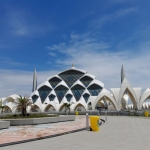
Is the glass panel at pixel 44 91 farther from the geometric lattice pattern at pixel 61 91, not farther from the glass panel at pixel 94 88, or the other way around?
the glass panel at pixel 94 88

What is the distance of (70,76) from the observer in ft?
261

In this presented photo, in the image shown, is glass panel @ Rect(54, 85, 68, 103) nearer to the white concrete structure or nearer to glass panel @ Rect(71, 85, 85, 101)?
the white concrete structure

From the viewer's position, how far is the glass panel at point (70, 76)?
7619 cm

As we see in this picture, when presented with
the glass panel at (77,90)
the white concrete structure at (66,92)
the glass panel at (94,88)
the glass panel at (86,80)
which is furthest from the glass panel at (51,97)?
the glass panel at (94,88)

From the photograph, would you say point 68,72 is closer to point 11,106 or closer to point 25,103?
point 11,106

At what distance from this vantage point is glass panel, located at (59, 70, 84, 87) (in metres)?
76.2

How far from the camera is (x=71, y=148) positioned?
6902 mm

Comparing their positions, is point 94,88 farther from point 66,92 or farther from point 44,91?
point 44,91

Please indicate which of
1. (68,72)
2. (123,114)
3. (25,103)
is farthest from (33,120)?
(68,72)

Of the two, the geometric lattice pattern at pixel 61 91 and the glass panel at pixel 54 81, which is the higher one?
the glass panel at pixel 54 81

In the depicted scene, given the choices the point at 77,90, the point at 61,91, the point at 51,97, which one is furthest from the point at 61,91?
the point at 77,90

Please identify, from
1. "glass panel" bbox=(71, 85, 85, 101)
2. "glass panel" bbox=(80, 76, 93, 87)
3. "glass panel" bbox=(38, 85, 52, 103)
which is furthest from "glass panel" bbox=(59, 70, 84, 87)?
"glass panel" bbox=(38, 85, 52, 103)

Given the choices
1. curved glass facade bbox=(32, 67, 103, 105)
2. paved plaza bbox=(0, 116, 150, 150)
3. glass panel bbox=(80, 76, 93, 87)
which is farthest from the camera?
glass panel bbox=(80, 76, 93, 87)

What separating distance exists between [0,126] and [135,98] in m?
36.4
